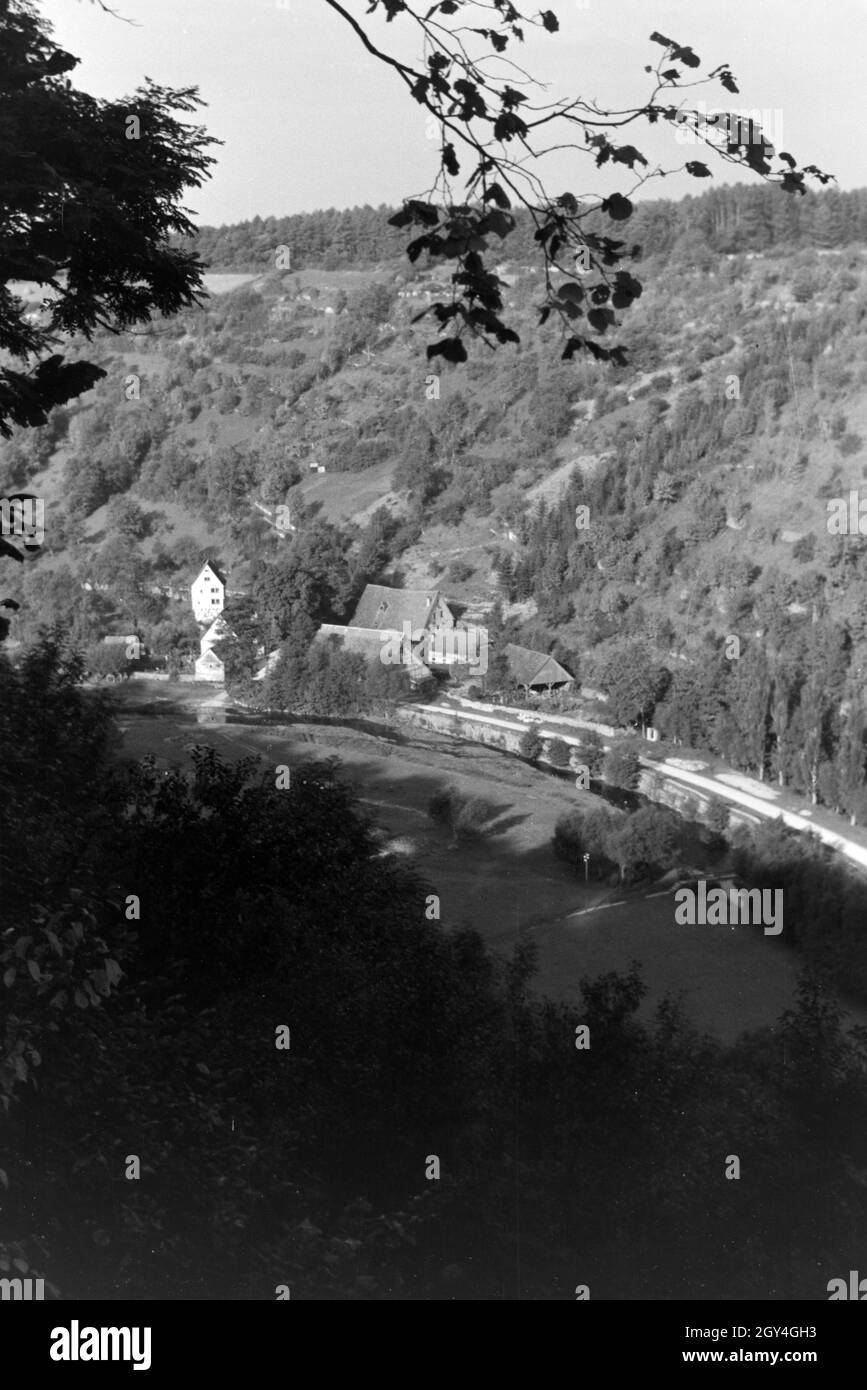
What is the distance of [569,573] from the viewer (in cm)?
468

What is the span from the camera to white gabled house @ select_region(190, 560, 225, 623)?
4543 millimetres

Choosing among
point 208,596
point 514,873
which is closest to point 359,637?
point 208,596

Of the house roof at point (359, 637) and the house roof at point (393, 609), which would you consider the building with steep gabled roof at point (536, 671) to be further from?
the house roof at point (359, 637)

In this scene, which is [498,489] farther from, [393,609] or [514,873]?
[514,873]

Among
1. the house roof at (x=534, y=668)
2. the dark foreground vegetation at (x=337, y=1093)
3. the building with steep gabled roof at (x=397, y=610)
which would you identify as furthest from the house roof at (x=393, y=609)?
the dark foreground vegetation at (x=337, y=1093)

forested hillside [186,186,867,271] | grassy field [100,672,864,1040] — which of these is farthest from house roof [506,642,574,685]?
forested hillside [186,186,867,271]

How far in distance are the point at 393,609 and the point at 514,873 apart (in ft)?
3.61

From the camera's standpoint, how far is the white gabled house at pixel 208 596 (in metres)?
4.54

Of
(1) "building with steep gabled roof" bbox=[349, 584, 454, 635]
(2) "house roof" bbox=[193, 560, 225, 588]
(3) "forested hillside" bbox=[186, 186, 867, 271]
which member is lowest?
(1) "building with steep gabled roof" bbox=[349, 584, 454, 635]

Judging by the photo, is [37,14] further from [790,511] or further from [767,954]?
[767,954]

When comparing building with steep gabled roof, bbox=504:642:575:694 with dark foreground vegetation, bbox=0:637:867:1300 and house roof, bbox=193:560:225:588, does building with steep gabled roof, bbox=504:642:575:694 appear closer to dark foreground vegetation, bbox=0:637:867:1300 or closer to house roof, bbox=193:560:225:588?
dark foreground vegetation, bbox=0:637:867:1300

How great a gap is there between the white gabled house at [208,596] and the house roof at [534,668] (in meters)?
1.12

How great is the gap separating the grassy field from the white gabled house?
30cm

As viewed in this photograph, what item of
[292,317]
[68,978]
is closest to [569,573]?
[292,317]
